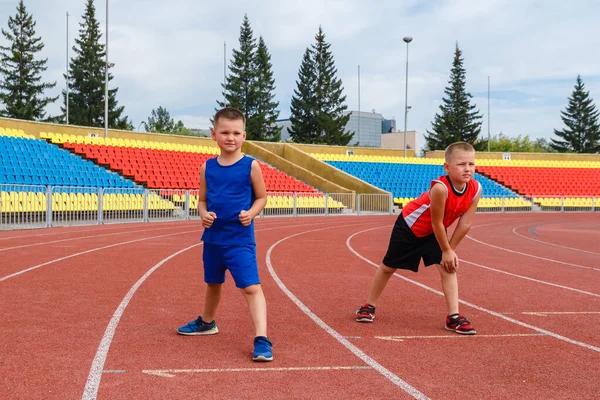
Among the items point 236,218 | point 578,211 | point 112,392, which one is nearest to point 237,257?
point 236,218

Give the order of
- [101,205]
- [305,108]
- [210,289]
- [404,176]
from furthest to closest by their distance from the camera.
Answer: [305,108] < [404,176] < [101,205] < [210,289]

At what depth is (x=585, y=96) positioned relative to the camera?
7031 centimetres

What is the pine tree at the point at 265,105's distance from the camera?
58000 millimetres

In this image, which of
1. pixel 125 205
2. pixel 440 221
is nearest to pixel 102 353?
pixel 440 221

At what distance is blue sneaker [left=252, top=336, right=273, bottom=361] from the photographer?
3.71 m

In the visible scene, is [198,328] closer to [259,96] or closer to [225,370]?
[225,370]

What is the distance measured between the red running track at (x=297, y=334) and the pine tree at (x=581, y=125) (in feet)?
225

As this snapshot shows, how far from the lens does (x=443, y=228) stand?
4.50 metres

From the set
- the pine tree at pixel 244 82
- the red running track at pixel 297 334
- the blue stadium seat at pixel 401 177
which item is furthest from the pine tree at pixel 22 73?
the red running track at pixel 297 334

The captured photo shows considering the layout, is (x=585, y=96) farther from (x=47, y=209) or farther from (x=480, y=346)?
(x=480, y=346)

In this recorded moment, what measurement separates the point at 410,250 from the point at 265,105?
54.7 metres

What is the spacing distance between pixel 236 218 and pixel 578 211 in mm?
34977

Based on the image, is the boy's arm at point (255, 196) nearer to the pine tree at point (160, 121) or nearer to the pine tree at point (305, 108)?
the pine tree at point (305, 108)

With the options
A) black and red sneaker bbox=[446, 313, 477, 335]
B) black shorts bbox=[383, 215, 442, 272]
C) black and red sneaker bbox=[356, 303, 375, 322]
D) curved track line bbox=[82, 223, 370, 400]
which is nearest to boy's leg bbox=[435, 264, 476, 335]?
black and red sneaker bbox=[446, 313, 477, 335]
